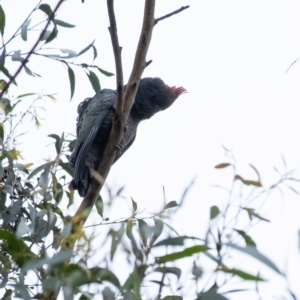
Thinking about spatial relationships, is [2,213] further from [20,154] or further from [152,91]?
[152,91]

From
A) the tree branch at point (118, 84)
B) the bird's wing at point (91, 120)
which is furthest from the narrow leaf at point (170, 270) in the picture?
the bird's wing at point (91, 120)

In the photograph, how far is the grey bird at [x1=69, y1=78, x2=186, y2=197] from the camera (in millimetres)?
3146

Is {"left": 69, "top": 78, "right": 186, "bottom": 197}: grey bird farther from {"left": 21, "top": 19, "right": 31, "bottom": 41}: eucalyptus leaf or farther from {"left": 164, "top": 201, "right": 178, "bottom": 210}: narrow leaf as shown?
{"left": 164, "top": 201, "right": 178, "bottom": 210}: narrow leaf

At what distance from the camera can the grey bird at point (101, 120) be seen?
3146 millimetres

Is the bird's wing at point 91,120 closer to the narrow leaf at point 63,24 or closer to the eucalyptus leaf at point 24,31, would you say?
the narrow leaf at point 63,24

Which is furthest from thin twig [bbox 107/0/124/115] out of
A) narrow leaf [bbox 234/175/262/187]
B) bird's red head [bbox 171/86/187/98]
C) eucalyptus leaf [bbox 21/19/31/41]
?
bird's red head [bbox 171/86/187/98]

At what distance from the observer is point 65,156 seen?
273 cm

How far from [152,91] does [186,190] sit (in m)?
2.41

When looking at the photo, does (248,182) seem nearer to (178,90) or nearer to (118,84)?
(118,84)

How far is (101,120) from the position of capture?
3.33 meters

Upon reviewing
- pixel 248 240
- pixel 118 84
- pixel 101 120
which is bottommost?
pixel 248 240

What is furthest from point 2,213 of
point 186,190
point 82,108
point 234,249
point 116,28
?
point 82,108

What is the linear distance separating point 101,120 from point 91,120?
0.07 metres

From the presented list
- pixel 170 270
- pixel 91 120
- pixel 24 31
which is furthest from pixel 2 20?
pixel 91 120
